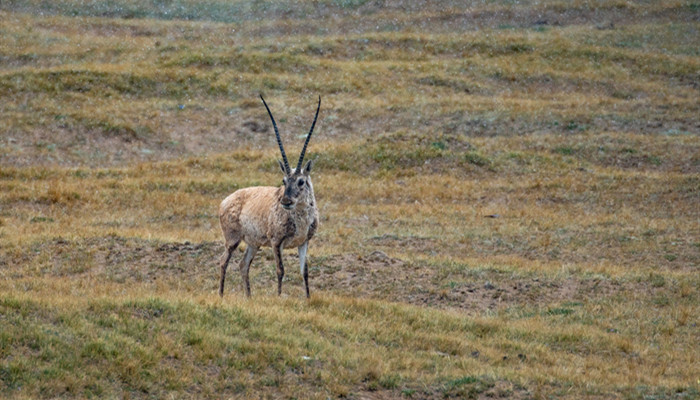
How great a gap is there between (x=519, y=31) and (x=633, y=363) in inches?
1644

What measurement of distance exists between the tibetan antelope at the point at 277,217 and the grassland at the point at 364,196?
1078 mm

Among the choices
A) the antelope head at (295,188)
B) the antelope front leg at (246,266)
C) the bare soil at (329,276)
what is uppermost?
the antelope head at (295,188)

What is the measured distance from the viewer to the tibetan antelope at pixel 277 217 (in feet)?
50.0

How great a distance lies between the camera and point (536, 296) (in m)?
17.8

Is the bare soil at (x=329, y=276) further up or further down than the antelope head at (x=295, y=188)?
further down

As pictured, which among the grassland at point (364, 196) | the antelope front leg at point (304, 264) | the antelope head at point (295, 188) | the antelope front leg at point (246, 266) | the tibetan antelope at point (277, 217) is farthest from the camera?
the antelope front leg at point (246, 266)

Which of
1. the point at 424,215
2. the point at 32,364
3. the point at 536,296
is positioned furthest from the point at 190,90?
the point at 32,364

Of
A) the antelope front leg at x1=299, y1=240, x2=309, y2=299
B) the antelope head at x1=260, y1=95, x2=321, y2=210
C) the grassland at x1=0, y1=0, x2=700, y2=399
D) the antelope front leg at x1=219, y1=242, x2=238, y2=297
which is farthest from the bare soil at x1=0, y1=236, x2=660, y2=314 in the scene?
the antelope head at x1=260, y1=95, x2=321, y2=210

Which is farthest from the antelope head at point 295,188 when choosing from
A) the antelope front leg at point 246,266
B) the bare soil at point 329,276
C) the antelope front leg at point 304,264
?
the bare soil at point 329,276

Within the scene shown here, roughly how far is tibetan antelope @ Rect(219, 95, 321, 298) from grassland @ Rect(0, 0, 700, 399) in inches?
42.4

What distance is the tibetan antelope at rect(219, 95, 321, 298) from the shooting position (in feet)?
50.0

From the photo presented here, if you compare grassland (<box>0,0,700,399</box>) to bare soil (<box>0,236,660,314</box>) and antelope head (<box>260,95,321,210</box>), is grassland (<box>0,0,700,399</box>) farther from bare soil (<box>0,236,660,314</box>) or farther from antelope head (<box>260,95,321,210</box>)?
antelope head (<box>260,95,321,210</box>)

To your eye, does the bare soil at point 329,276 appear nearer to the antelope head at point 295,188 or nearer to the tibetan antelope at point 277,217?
the tibetan antelope at point 277,217

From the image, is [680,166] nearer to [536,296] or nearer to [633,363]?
[536,296]
